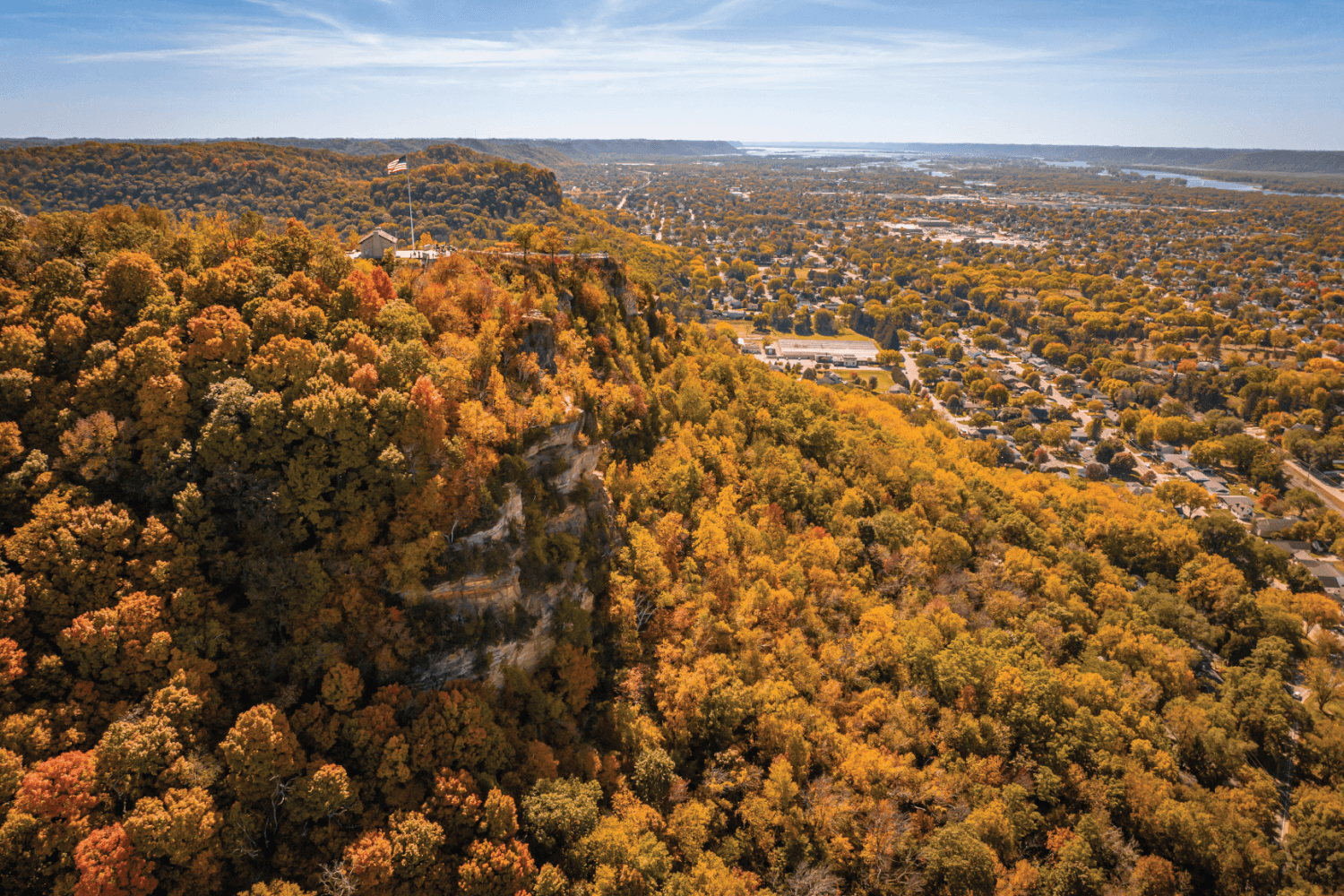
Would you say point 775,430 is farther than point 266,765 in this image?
Yes

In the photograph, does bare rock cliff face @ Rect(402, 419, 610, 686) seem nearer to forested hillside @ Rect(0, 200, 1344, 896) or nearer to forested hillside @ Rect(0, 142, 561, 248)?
forested hillside @ Rect(0, 200, 1344, 896)

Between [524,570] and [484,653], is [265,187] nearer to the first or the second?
[524,570]

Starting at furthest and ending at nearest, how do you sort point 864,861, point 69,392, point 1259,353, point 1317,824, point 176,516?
point 1259,353 → point 1317,824 → point 864,861 → point 69,392 → point 176,516

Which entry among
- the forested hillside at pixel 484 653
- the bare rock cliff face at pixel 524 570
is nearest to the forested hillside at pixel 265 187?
the forested hillside at pixel 484 653

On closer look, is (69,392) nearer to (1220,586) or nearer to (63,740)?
(63,740)

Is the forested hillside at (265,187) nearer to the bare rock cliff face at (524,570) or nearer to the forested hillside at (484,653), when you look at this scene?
the forested hillside at (484,653)

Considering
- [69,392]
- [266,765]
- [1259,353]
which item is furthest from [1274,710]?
[1259,353]

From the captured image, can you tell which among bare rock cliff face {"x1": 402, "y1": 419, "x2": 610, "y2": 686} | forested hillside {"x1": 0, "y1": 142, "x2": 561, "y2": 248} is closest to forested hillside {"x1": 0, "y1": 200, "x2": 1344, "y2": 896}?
bare rock cliff face {"x1": 402, "y1": 419, "x2": 610, "y2": 686}
